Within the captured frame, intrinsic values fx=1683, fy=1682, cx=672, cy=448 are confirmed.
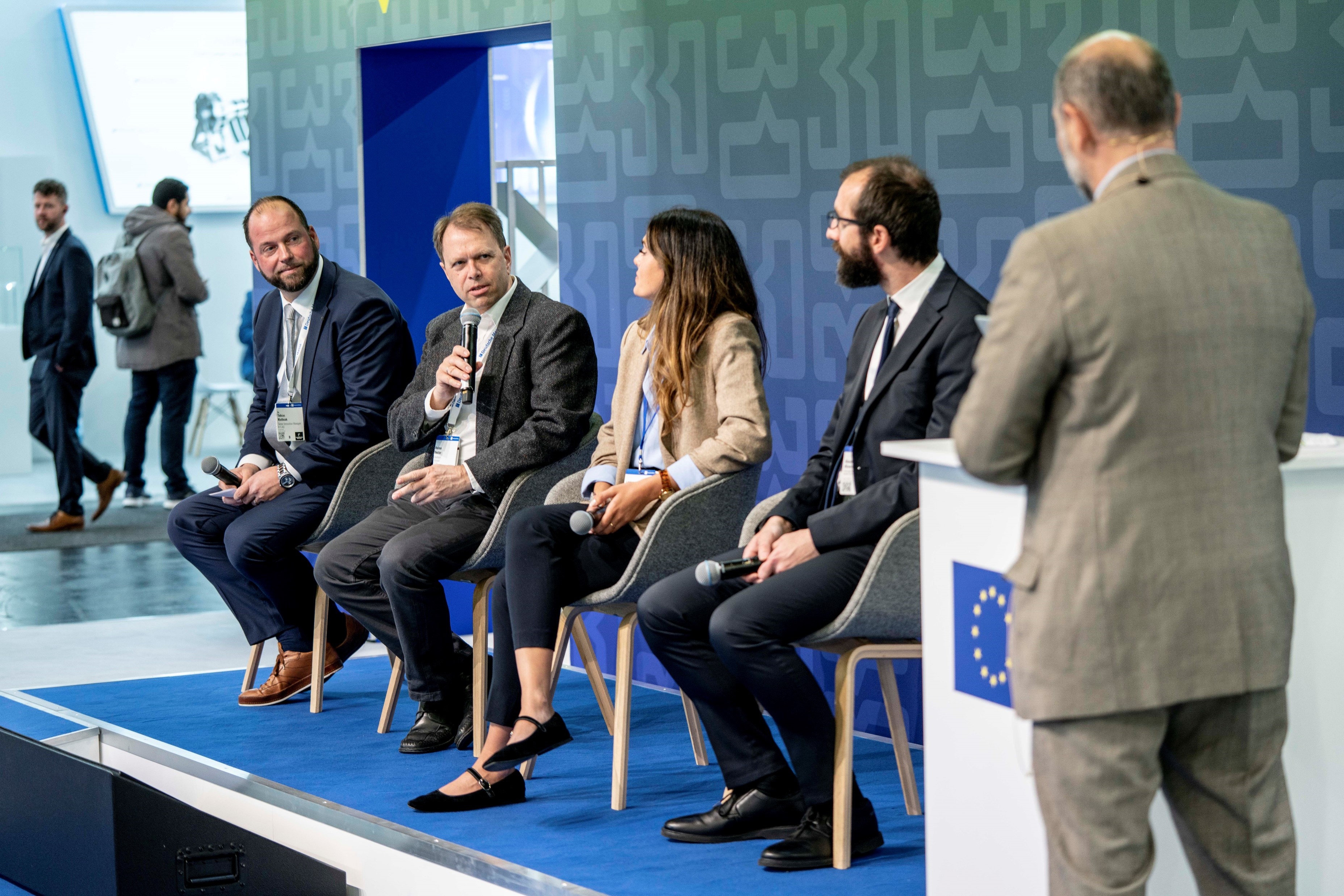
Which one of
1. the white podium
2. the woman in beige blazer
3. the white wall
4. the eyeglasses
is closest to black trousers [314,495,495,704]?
the woman in beige blazer

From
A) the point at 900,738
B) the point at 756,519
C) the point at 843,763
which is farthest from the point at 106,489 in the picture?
the point at 843,763

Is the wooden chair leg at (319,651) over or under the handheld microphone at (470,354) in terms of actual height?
under

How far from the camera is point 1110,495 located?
6.32 ft

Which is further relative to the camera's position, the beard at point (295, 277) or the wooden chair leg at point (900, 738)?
the beard at point (295, 277)

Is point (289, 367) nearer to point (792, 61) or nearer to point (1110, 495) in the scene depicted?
point (792, 61)

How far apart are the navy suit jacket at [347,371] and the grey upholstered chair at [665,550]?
3.57 feet

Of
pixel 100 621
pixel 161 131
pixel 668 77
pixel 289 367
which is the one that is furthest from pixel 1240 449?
pixel 161 131

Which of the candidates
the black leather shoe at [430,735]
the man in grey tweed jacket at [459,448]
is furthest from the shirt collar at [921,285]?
the black leather shoe at [430,735]

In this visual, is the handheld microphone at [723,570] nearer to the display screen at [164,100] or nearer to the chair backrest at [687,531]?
the chair backrest at [687,531]

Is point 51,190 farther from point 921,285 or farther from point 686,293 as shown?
point 921,285

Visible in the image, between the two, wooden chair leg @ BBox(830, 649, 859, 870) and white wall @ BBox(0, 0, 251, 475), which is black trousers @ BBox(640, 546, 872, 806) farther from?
white wall @ BBox(0, 0, 251, 475)

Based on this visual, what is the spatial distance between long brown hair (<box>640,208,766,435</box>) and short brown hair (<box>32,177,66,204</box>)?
18.7ft

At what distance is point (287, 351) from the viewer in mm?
4742

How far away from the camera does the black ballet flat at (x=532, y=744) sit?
3.54m
